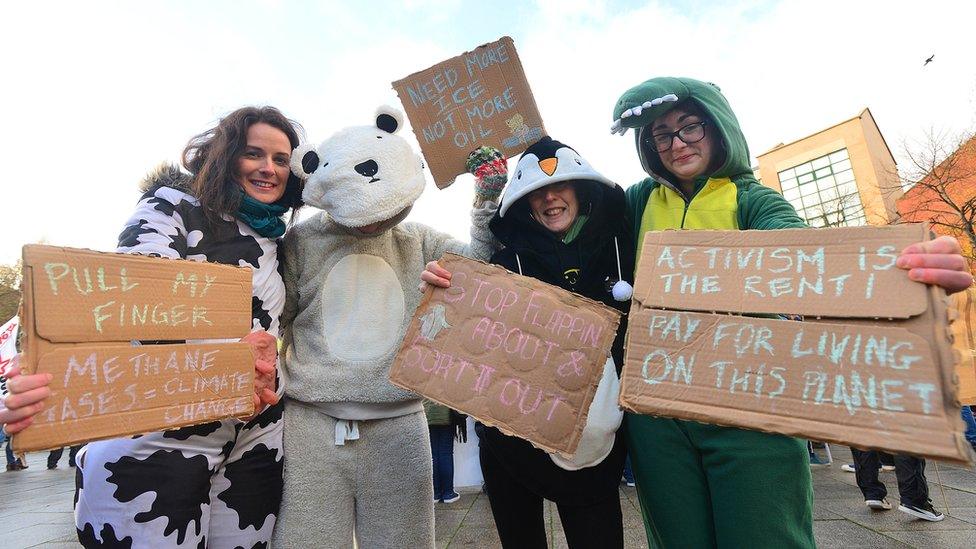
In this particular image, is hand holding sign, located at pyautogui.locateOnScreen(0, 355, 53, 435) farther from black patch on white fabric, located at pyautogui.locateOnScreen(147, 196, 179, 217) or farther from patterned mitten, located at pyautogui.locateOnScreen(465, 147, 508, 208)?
patterned mitten, located at pyautogui.locateOnScreen(465, 147, 508, 208)

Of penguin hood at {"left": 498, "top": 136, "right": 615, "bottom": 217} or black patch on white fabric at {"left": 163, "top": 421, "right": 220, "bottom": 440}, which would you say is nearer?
black patch on white fabric at {"left": 163, "top": 421, "right": 220, "bottom": 440}

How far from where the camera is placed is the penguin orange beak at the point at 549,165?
2104mm

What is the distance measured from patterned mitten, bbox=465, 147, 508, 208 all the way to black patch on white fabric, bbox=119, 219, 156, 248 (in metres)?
1.38

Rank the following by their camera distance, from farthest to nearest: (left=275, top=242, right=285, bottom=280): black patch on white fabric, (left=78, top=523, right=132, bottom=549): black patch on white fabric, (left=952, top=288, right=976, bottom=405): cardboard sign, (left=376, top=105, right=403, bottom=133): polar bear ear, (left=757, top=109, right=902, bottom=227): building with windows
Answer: (left=757, top=109, right=902, bottom=227): building with windows
(left=376, top=105, right=403, bottom=133): polar bear ear
(left=275, top=242, right=285, bottom=280): black patch on white fabric
(left=78, top=523, right=132, bottom=549): black patch on white fabric
(left=952, top=288, right=976, bottom=405): cardboard sign

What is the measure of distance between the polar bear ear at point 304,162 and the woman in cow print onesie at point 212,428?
5cm

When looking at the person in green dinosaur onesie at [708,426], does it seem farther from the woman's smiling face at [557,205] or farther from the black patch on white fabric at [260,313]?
the black patch on white fabric at [260,313]

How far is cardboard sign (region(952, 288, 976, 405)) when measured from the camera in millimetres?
1164

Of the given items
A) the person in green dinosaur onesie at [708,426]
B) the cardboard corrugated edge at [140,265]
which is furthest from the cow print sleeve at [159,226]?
the person in green dinosaur onesie at [708,426]

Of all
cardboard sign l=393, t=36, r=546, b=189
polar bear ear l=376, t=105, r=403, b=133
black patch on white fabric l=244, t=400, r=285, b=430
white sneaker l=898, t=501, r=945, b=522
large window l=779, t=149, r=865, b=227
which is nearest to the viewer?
black patch on white fabric l=244, t=400, r=285, b=430

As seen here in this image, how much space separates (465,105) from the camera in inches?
102

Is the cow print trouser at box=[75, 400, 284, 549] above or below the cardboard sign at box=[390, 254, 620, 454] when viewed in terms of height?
below

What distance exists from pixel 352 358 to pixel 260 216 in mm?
720

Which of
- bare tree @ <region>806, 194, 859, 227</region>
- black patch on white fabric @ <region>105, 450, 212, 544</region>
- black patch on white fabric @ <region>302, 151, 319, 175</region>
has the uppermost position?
bare tree @ <region>806, 194, 859, 227</region>

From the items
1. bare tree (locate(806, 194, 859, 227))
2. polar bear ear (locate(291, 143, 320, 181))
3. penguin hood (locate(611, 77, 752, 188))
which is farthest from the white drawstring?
bare tree (locate(806, 194, 859, 227))
